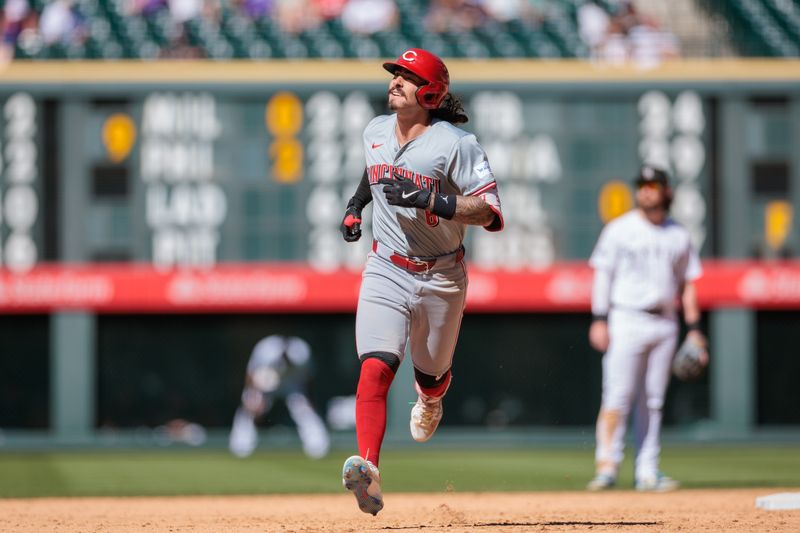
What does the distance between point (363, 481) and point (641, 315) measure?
150 inches

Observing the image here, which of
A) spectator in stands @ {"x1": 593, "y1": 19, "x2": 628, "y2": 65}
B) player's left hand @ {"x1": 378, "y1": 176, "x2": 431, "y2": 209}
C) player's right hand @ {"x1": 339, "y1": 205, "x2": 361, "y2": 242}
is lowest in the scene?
player's right hand @ {"x1": 339, "y1": 205, "x2": 361, "y2": 242}

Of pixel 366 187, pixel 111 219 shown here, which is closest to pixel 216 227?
pixel 111 219

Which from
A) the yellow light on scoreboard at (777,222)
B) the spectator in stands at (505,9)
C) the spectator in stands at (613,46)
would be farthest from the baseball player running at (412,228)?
the spectator in stands at (505,9)

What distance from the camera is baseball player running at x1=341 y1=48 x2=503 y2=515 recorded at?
6.50m

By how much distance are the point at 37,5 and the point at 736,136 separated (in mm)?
10827

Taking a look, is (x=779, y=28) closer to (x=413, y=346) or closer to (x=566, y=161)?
(x=566, y=161)

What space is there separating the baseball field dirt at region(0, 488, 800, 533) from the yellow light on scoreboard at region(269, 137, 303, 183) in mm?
11832

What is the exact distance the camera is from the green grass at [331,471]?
10.9m

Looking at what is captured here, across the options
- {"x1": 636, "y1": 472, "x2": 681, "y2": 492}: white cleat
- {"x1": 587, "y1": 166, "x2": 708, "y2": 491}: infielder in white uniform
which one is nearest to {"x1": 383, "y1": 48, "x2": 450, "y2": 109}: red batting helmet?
{"x1": 587, "y1": 166, "x2": 708, "y2": 491}: infielder in white uniform

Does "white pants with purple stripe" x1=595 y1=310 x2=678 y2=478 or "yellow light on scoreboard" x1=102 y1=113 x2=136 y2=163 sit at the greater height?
"yellow light on scoreboard" x1=102 y1=113 x2=136 y2=163

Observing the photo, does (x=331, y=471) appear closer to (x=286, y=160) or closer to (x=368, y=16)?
(x=286, y=160)

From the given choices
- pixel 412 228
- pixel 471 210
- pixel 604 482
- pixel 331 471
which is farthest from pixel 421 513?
pixel 331 471

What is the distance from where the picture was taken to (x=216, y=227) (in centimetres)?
2105

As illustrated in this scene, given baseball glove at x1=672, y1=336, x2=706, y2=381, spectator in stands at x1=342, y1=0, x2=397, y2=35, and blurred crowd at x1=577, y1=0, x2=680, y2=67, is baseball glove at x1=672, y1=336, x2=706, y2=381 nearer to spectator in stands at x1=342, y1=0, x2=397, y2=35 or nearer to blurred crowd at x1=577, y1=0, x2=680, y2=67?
blurred crowd at x1=577, y1=0, x2=680, y2=67
